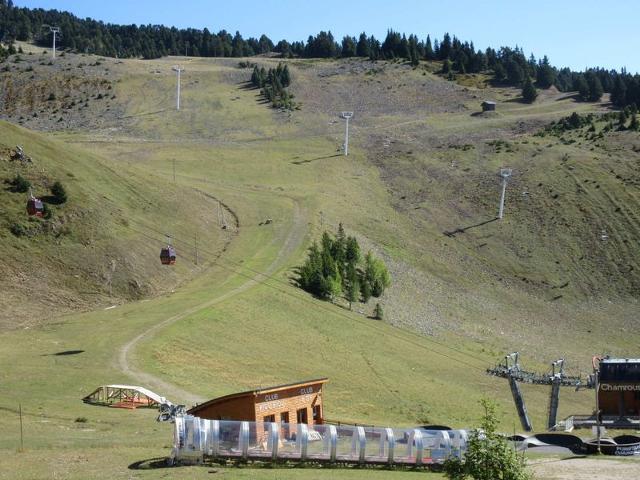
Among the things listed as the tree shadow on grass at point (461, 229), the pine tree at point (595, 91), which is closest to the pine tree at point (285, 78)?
the pine tree at point (595, 91)

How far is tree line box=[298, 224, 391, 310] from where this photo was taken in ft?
265

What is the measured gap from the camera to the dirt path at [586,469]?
3173 centimetres

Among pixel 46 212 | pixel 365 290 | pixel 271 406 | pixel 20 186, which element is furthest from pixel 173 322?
pixel 365 290

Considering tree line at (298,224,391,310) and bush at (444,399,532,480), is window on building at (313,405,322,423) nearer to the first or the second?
bush at (444,399,532,480)

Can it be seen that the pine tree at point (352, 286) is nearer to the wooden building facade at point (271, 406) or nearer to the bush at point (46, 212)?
the bush at point (46, 212)

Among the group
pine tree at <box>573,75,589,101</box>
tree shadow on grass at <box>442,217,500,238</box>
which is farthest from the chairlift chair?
pine tree at <box>573,75,589,101</box>

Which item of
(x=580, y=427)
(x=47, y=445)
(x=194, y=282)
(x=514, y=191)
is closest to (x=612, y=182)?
(x=514, y=191)

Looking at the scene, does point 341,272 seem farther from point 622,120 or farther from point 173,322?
point 622,120

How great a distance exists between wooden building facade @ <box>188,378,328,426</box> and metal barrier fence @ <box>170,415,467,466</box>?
4.50m

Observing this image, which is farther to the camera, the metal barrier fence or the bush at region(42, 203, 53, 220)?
the bush at region(42, 203, 53, 220)

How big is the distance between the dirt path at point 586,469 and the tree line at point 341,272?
45.8 metres

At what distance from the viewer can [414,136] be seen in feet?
525

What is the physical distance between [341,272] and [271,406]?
4950 centimetres

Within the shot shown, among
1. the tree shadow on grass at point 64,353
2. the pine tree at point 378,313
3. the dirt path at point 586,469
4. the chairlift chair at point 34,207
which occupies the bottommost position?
the dirt path at point 586,469
